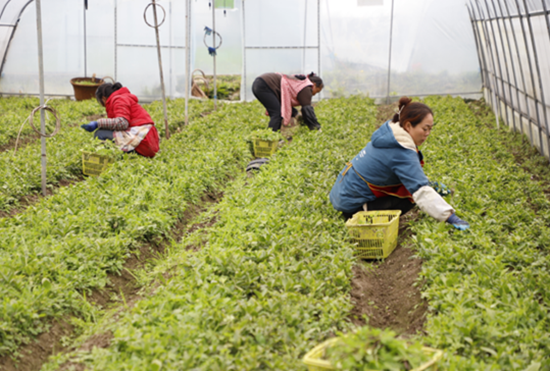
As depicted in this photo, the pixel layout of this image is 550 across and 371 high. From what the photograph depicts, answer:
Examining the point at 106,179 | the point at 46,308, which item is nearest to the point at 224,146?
the point at 106,179

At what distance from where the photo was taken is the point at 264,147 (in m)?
8.27

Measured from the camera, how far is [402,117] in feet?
14.3

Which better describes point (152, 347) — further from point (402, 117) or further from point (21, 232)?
point (402, 117)

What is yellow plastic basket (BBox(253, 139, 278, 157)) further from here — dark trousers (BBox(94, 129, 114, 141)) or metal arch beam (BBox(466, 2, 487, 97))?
metal arch beam (BBox(466, 2, 487, 97))

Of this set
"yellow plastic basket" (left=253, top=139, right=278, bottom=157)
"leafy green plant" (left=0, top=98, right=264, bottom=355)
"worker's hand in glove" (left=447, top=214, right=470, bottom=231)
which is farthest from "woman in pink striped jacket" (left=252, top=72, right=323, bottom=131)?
"worker's hand in glove" (left=447, top=214, right=470, bottom=231)

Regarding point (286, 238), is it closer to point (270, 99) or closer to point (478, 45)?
point (270, 99)

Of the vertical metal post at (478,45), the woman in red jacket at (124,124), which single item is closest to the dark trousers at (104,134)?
the woman in red jacket at (124,124)

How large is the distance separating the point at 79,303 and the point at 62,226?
1119 mm

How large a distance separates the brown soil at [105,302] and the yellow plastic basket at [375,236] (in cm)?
166

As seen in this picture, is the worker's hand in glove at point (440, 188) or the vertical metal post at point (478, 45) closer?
the worker's hand in glove at point (440, 188)

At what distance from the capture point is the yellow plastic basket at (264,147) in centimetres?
821

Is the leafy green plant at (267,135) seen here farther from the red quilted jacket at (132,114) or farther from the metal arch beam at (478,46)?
the metal arch beam at (478,46)

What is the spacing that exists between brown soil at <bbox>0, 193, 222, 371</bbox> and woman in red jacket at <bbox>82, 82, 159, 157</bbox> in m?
2.18

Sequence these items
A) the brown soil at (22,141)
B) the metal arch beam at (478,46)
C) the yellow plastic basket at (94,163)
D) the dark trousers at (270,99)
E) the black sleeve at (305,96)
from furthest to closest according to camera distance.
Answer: the metal arch beam at (478,46) < the brown soil at (22,141) < the dark trousers at (270,99) < the black sleeve at (305,96) < the yellow plastic basket at (94,163)
